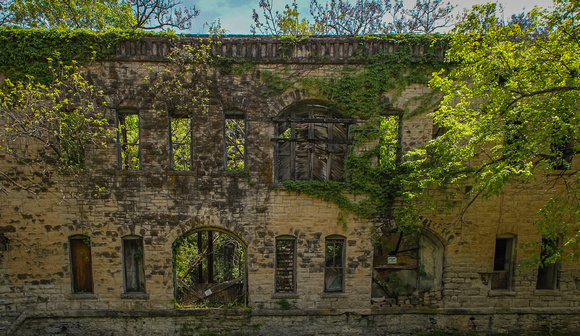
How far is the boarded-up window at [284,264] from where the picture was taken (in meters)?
8.54

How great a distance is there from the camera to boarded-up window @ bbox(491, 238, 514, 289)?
342 inches

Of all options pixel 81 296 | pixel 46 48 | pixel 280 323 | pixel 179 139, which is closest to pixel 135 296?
pixel 81 296

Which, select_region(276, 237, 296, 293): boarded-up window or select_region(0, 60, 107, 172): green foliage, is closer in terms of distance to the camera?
select_region(0, 60, 107, 172): green foliage

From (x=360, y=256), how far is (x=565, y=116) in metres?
5.60

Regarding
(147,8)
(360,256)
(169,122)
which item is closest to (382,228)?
(360,256)

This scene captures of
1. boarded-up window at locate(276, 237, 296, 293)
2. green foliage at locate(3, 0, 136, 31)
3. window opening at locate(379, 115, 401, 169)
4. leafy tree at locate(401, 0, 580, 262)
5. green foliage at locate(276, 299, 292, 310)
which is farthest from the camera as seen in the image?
green foliage at locate(3, 0, 136, 31)

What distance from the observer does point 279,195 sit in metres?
8.14

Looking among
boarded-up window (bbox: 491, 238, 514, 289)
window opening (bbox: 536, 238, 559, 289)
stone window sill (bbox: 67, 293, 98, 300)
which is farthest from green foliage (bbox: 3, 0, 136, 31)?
window opening (bbox: 536, 238, 559, 289)

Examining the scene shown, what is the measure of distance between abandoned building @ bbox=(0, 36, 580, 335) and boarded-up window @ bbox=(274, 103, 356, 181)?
41 millimetres

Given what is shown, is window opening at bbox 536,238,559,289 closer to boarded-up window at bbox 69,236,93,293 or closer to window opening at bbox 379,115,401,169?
window opening at bbox 379,115,401,169

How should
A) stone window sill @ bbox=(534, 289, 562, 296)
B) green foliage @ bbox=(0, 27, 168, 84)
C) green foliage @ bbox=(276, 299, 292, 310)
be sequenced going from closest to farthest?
green foliage @ bbox=(0, 27, 168, 84) → green foliage @ bbox=(276, 299, 292, 310) → stone window sill @ bbox=(534, 289, 562, 296)

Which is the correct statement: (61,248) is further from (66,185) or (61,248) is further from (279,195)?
(279,195)

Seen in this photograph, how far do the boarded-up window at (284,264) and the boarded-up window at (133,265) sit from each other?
398 centimetres

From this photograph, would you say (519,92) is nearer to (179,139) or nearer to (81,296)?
(179,139)
